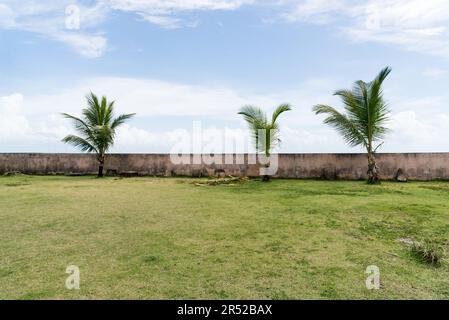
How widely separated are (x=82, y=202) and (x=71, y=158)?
7628 mm

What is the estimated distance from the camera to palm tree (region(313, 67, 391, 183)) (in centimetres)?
902

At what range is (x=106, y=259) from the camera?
9.66 feet

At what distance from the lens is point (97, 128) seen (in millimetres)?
11633

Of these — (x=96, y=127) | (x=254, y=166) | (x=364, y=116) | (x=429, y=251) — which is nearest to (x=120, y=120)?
(x=96, y=127)

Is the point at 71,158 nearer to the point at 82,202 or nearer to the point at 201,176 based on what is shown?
the point at 201,176

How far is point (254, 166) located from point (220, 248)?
787 centimetres

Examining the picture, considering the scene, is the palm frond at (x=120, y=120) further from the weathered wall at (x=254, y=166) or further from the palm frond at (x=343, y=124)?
the palm frond at (x=343, y=124)

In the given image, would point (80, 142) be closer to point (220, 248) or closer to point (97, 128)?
point (97, 128)

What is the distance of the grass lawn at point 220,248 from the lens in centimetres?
235

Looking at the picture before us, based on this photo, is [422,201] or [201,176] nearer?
[422,201]

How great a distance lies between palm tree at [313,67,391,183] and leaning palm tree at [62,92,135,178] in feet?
23.2

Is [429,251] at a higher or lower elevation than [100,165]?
lower
